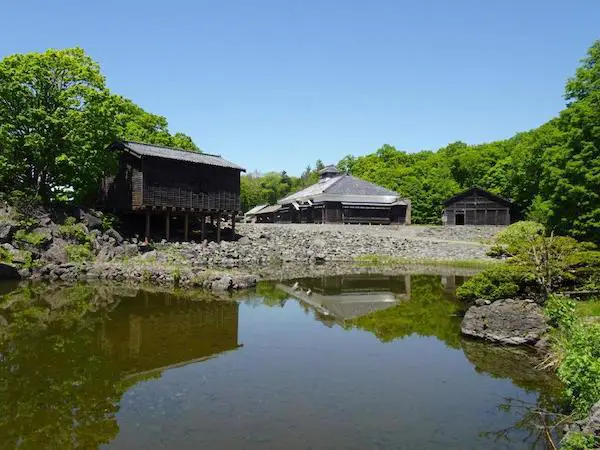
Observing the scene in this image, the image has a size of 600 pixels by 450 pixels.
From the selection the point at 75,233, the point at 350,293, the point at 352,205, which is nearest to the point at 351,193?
the point at 352,205

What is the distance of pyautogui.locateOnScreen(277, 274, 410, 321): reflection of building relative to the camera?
59.1ft

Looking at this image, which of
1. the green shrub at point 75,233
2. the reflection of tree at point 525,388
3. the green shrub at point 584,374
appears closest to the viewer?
the green shrub at point 584,374

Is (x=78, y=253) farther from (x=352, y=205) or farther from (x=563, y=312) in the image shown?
(x=352, y=205)

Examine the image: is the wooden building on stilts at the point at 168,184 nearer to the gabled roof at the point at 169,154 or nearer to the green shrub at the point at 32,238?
the gabled roof at the point at 169,154

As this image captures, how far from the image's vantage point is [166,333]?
13414 mm

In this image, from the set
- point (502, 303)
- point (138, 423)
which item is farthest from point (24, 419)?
point (502, 303)

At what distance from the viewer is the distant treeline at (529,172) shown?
1970 centimetres

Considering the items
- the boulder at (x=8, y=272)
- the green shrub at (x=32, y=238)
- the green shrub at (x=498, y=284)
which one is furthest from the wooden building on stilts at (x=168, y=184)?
the green shrub at (x=498, y=284)

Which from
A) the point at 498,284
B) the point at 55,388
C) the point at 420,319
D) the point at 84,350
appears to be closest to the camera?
the point at 55,388

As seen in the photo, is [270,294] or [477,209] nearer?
[270,294]

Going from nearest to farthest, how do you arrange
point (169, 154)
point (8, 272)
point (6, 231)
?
point (8, 272), point (6, 231), point (169, 154)

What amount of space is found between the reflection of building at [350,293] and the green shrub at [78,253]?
37.7 ft

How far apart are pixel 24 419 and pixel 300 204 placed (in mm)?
47137

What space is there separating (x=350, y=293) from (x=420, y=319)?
605 cm
